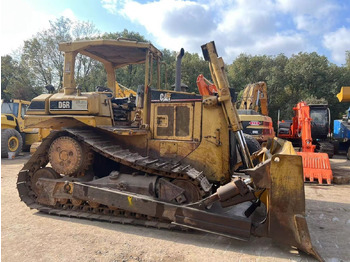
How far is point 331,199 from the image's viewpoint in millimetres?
6406

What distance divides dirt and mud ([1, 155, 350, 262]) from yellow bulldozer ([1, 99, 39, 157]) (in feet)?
Answer: 31.4

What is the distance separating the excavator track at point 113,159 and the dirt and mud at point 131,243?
12 centimetres

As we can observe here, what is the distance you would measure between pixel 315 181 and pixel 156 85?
585 cm

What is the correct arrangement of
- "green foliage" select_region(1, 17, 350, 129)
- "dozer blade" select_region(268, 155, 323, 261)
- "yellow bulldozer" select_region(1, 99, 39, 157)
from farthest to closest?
"green foliage" select_region(1, 17, 350, 129) < "yellow bulldozer" select_region(1, 99, 39, 157) < "dozer blade" select_region(268, 155, 323, 261)

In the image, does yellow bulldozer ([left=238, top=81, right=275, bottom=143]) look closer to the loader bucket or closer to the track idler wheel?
the loader bucket

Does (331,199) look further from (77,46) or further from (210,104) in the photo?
(77,46)

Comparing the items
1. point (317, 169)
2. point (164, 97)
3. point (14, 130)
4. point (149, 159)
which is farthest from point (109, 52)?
point (14, 130)

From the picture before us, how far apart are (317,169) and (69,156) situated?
7.22 meters

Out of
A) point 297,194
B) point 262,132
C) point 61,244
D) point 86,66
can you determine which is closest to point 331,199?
point 297,194

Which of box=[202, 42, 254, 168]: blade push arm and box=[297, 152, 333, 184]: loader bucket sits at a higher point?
box=[202, 42, 254, 168]: blade push arm

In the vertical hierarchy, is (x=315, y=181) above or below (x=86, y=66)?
below

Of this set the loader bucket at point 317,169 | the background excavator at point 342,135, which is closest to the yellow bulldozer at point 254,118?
the loader bucket at point 317,169

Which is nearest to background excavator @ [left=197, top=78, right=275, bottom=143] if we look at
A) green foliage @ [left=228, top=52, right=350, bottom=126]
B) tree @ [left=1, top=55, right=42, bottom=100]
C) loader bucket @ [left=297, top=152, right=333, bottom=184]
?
loader bucket @ [left=297, top=152, right=333, bottom=184]

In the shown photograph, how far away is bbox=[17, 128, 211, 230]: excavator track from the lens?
4.36 meters
